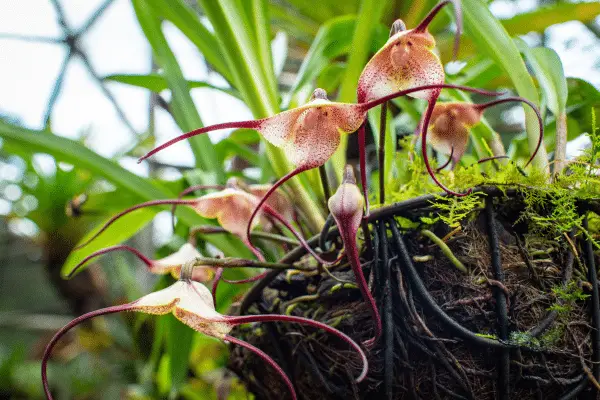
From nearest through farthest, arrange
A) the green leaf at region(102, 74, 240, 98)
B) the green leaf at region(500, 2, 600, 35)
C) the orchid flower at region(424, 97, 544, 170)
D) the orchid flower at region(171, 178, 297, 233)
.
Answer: the orchid flower at region(424, 97, 544, 170) < the orchid flower at region(171, 178, 297, 233) < the green leaf at region(102, 74, 240, 98) < the green leaf at region(500, 2, 600, 35)

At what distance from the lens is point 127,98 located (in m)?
2.13

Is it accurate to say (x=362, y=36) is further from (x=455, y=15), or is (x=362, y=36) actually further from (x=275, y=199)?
(x=455, y=15)

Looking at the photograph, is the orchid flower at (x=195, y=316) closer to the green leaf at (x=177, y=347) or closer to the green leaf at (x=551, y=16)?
the green leaf at (x=177, y=347)

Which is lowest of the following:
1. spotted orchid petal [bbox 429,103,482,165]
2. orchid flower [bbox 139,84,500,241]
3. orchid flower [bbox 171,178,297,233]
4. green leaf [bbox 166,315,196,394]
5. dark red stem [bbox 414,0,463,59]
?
green leaf [bbox 166,315,196,394]

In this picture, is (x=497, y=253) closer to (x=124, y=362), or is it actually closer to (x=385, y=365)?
(x=385, y=365)

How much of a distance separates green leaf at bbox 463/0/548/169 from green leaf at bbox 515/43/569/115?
0.02m

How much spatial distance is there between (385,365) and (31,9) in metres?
2.18

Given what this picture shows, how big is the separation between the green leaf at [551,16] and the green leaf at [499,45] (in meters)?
0.40

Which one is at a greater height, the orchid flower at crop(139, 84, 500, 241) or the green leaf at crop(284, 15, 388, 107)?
the green leaf at crop(284, 15, 388, 107)

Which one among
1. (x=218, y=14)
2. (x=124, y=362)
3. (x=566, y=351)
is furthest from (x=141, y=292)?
(x=566, y=351)

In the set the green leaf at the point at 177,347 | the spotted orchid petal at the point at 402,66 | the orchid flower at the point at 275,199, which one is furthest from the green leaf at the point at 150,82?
the spotted orchid petal at the point at 402,66

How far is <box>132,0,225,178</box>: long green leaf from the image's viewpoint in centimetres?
71

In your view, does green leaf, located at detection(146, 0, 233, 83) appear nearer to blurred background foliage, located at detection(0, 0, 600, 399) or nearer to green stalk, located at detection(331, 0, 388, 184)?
blurred background foliage, located at detection(0, 0, 600, 399)

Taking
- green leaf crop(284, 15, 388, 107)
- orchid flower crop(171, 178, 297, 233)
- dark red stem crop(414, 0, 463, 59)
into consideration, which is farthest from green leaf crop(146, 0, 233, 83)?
dark red stem crop(414, 0, 463, 59)
